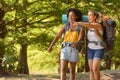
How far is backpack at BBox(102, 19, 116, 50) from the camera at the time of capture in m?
6.12

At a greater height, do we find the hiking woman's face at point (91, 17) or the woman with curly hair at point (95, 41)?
the hiking woman's face at point (91, 17)

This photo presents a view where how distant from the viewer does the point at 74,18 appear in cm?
648

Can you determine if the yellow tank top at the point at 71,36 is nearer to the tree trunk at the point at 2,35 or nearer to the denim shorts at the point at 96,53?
the denim shorts at the point at 96,53

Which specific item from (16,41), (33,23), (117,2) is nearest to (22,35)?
(16,41)

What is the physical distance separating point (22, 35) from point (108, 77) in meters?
3.51

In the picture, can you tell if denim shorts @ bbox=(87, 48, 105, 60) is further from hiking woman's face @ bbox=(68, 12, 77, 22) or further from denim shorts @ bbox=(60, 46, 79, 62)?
hiking woman's face @ bbox=(68, 12, 77, 22)

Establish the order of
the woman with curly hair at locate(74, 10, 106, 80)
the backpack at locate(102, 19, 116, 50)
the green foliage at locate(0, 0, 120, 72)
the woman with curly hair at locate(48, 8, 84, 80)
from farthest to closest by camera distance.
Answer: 1. the green foliage at locate(0, 0, 120, 72)
2. the woman with curly hair at locate(48, 8, 84, 80)
3. the woman with curly hair at locate(74, 10, 106, 80)
4. the backpack at locate(102, 19, 116, 50)

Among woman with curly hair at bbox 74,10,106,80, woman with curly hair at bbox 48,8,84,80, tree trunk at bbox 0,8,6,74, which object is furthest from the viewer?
tree trunk at bbox 0,8,6,74

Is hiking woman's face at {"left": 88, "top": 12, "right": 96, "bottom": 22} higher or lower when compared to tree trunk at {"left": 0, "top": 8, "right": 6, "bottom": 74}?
higher

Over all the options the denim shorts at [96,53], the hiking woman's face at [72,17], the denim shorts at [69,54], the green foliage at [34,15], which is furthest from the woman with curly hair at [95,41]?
the green foliage at [34,15]

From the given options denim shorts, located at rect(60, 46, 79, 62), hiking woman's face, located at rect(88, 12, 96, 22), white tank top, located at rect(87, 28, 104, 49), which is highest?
hiking woman's face, located at rect(88, 12, 96, 22)

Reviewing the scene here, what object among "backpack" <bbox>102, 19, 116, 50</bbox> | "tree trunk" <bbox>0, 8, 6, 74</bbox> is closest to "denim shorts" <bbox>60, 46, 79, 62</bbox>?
"backpack" <bbox>102, 19, 116, 50</bbox>

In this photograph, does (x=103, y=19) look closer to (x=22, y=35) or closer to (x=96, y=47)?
(x=96, y=47)

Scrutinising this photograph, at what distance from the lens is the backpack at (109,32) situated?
Answer: 612 centimetres
